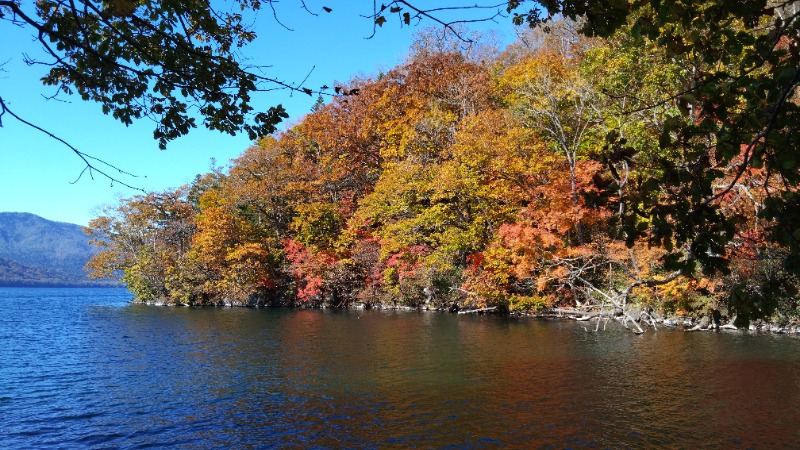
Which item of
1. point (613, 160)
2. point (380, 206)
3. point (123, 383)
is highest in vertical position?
point (380, 206)

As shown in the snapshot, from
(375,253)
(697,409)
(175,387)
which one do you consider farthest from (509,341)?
(375,253)

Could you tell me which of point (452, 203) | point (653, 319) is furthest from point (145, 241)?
point (653, 319)

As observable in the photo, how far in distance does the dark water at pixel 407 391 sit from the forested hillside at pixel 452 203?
7.08ft

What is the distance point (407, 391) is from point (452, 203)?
1779 cm

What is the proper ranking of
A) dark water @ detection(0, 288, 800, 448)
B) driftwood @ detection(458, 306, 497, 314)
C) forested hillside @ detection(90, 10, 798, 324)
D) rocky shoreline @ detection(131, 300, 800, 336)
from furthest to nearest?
driftwood @ detection(458, 306, 497, 314)
forested hillside @ detection(90, 10, 798, 324)
rocky shoreline @ detection(131, 300, 800, 336)
dark water @ detection(0, 288, 800, 448)

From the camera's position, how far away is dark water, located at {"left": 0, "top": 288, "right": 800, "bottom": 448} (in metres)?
8.59

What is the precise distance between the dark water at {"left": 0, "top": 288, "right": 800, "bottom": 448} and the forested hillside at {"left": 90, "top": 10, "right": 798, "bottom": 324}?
216 centimetres

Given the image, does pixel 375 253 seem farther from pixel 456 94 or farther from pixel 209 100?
pixel 209 100

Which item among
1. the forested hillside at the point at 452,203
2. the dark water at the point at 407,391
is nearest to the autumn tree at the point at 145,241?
the forested hillside at the point at 452,203

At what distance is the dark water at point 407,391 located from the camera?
859 centimetres

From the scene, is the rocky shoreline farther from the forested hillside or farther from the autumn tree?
the autumn tree

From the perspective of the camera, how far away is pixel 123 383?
1244 cm

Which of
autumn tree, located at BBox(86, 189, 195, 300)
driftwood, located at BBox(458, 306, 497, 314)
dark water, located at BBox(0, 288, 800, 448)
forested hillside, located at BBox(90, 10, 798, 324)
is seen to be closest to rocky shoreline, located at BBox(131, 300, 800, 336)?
driftwood, located at BBox(458, 306, 497, 314)

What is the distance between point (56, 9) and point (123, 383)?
10.9 metres
